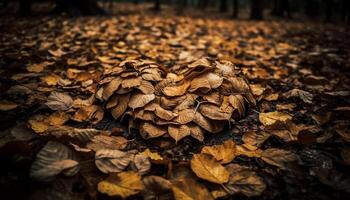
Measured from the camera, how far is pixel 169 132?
118 cm

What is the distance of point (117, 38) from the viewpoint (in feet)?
10.8

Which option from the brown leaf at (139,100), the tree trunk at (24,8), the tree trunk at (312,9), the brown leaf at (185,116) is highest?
the tree trunk at (312,9)

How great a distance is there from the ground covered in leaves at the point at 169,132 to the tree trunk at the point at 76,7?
325 centimetres

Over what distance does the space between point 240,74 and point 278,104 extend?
0.31m

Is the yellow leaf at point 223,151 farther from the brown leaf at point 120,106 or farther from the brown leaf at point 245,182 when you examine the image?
the brown leaf at point 120,106

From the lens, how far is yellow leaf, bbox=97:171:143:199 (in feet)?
2.88

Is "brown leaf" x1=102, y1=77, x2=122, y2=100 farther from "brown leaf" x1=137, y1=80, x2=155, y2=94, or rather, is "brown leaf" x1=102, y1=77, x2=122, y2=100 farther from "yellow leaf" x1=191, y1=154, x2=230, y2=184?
"yellow leaf" x1=191, y1=154, x2=230, y2=184

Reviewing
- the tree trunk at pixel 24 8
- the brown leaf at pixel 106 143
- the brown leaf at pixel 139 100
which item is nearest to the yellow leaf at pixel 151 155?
the brown leaf at pixel 106 143

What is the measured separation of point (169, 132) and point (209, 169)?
27cm

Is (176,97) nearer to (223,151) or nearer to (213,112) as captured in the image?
(213,112)

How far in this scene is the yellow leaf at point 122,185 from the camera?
877 mm

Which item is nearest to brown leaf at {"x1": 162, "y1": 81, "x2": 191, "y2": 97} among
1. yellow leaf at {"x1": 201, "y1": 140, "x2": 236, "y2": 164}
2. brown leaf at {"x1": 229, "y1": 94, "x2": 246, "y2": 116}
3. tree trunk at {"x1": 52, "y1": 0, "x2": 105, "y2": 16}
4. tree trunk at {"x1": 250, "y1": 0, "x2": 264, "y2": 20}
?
brown leaf at {"x1": 229, "y1": 94, "x2": 246, "y2": 116}

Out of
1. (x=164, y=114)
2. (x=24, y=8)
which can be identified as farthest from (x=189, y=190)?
(x=24, y=8)

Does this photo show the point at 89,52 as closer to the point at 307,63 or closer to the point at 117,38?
the point at 117,38
